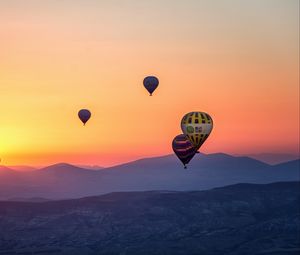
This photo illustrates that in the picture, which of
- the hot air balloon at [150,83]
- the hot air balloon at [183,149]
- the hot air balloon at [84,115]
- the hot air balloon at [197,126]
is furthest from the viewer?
the hot air balloon at [84,115]

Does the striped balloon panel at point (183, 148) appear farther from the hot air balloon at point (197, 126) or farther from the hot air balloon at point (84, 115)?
the hot air balloon at point (84, 115)

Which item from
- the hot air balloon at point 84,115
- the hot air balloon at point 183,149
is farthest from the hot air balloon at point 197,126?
the hot air balloon at point 84,115

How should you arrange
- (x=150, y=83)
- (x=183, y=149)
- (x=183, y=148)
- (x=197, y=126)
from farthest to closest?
(x=183, y=148) → (x=183, y=149) → (x=150, y=83) → (x=197, y=126)

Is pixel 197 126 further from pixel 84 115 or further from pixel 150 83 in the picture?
pixel 84 115

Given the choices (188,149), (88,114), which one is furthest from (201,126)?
(88,114)

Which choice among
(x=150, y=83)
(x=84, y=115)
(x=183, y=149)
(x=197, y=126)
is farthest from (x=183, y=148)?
(x=84, y=115)

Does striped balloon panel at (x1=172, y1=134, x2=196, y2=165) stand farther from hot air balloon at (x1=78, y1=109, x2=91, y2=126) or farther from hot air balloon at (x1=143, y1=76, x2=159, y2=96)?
hot air balloon at (x1=78, y1=109, x2=91, y2=126)
